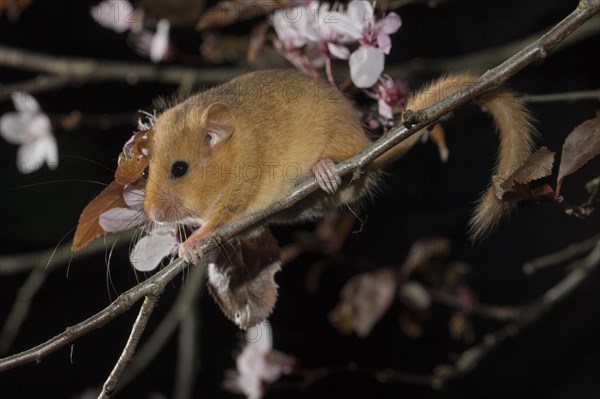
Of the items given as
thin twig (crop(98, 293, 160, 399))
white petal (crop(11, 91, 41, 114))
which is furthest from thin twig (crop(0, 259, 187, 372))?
white petal (crop(11, 91, 41, 114))

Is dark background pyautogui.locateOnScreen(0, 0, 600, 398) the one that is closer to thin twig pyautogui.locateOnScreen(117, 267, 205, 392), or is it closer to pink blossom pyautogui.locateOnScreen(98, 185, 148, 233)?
thin twig pyautogui.locateOnScreen(117, 267, 205, 392)

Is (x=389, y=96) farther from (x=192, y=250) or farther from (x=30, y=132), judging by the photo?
(x=30, y=132)

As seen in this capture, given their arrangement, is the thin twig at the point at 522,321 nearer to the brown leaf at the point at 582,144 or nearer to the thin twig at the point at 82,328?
the brown leaf at the point at 582,144

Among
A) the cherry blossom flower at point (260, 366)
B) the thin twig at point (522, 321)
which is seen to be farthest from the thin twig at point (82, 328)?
the thin twig at point (522, 321)

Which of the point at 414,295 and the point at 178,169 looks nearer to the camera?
the point at 178,169

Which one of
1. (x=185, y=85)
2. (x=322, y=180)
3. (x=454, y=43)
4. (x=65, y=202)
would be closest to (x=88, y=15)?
(x=65, y=202)

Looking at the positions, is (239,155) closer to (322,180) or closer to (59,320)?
(322,180)

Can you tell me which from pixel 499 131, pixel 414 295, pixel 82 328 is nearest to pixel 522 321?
pixel 414 295
